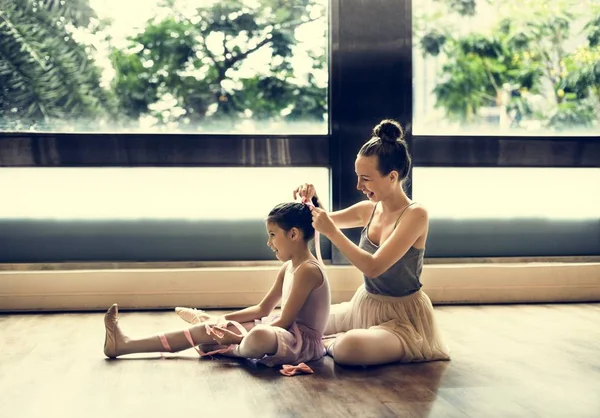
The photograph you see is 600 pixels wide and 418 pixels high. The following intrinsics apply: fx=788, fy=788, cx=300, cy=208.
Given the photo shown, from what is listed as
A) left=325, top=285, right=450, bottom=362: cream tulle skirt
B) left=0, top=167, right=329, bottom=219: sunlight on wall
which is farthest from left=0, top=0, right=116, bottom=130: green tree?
left=325, top=285, right=450, bottom=362: cream tulle skirt

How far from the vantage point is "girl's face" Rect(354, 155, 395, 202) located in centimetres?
283

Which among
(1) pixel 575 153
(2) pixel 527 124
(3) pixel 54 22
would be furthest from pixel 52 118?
(1) pixel 575 153

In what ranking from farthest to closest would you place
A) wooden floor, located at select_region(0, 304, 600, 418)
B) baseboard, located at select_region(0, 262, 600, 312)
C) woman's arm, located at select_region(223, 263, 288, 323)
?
baseboard, located at select_region(0, 262, 600, 312), woman's arm, located at select_region(223, 263, 288, 323), wooden floor, located at select_region(0, 304, 600, 418)

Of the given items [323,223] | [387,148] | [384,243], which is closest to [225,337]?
[323,223]

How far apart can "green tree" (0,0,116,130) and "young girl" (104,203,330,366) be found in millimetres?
1559

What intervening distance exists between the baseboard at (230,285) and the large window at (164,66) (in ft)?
2.47

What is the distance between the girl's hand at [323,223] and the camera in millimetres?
2691

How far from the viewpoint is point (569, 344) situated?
3143 mm

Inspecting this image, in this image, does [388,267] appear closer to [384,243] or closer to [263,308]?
[384,243]

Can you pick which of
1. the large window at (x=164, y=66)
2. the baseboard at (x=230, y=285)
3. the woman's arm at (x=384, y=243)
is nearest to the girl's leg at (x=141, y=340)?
the woman's arm at (x=384, y=243)

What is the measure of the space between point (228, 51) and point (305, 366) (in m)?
2.03

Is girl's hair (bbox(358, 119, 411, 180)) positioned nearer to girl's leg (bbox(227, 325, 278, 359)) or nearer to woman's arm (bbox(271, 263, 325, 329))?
woman's arm (bbox(271, 263, 325, 329))

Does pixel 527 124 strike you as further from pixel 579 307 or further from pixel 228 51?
pixel 228 51

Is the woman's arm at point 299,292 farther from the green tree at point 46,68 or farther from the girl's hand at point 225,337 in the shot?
the green tree at point 46,68
